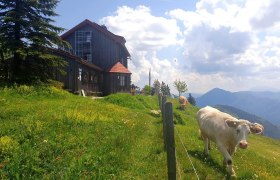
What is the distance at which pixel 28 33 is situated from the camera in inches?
1300

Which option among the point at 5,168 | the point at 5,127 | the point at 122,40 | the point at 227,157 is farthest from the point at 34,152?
the point at 122,40

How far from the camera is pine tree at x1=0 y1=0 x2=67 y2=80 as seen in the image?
31.8 meters

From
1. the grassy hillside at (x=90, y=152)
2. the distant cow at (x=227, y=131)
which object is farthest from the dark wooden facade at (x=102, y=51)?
the distant cow at (x=227, y=131)

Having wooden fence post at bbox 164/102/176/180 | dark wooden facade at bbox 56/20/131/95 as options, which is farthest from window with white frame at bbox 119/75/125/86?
wooden fence post at bbox 164/102/176/180

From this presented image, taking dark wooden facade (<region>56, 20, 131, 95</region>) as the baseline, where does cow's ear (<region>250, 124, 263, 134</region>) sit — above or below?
below

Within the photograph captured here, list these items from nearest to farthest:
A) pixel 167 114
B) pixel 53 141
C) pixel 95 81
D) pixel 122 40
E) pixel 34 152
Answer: pixel 167 114
pixel 34 152
pixel 53 141
pixel 95 81
pixel 122 40

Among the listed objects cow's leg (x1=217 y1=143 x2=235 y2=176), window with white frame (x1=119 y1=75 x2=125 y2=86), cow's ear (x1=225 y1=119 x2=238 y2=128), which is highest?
window with white frame (x1=119 y1=75 x2=125 y2=86)

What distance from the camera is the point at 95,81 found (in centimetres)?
5191

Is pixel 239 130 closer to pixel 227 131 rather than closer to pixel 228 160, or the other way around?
pixel 227 131

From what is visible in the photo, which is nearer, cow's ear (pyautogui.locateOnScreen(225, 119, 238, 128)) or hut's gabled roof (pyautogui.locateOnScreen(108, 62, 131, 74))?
cow's ear (pyautogui.locateOnScreen(225, 119, 238, 128))

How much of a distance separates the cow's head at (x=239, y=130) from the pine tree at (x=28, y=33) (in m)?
23.3

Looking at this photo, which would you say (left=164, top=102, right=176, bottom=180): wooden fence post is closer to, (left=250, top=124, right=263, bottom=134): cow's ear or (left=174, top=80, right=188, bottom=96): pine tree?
(left=250, top=124, right=263, bottom=134): cow's ear

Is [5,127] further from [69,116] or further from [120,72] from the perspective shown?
[120,72]

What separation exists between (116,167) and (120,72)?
42.6 meters
